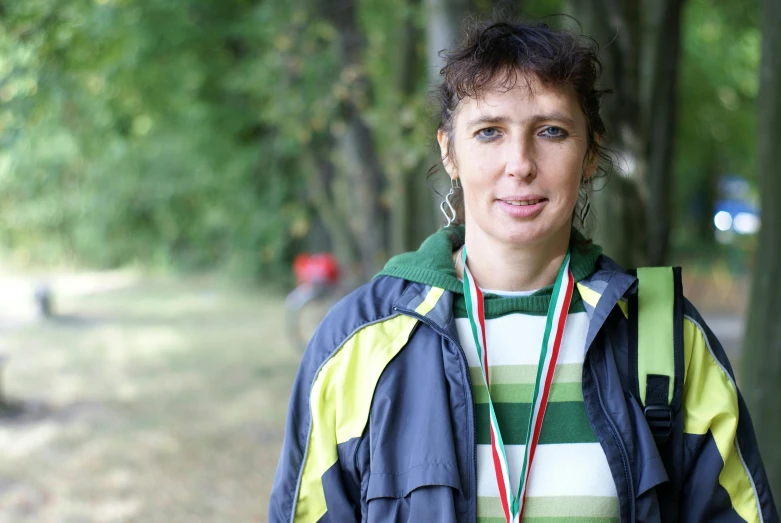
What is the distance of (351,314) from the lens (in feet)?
6.37

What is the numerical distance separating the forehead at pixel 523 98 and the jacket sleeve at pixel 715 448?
0.56 metres

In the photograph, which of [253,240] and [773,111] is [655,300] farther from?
[253,240]

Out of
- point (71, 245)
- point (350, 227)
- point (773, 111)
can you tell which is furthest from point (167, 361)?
point (71, 245)

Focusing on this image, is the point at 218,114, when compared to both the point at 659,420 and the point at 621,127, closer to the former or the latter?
the point at 621,127

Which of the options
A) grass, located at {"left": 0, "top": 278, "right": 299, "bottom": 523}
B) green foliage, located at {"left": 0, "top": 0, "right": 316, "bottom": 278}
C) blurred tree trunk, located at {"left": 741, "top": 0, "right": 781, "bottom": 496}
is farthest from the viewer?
green foliage, located at {"left": 0, "top": 0, "right": 316, "bottom": 278}

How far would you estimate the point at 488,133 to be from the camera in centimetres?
189

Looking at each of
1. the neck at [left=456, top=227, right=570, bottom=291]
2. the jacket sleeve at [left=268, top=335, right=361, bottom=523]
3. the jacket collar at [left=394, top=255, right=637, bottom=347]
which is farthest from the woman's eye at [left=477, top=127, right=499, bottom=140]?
the jacket sleeve at [left=268, top=335, right=361, bottom=523]

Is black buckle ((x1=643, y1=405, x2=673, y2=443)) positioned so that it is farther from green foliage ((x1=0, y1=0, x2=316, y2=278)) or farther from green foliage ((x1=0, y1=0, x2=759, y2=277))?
green foliage ((x1=0, y1=0, x2=316, y2=278))

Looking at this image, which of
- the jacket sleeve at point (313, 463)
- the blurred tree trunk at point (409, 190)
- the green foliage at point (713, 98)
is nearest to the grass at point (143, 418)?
the blurred tree trunk at point (409, 190)

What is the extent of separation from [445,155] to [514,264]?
325 mm

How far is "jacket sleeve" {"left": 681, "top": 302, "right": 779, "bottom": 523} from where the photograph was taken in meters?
1.86

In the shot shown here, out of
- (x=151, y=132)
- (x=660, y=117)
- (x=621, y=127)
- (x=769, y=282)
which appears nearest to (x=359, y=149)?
(x=660, y=117)

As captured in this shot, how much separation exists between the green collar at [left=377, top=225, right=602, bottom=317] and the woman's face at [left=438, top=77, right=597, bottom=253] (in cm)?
13

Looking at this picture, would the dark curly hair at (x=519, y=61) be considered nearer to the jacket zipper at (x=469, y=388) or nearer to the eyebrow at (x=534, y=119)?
the eyebrow at (x=534, y=119)
